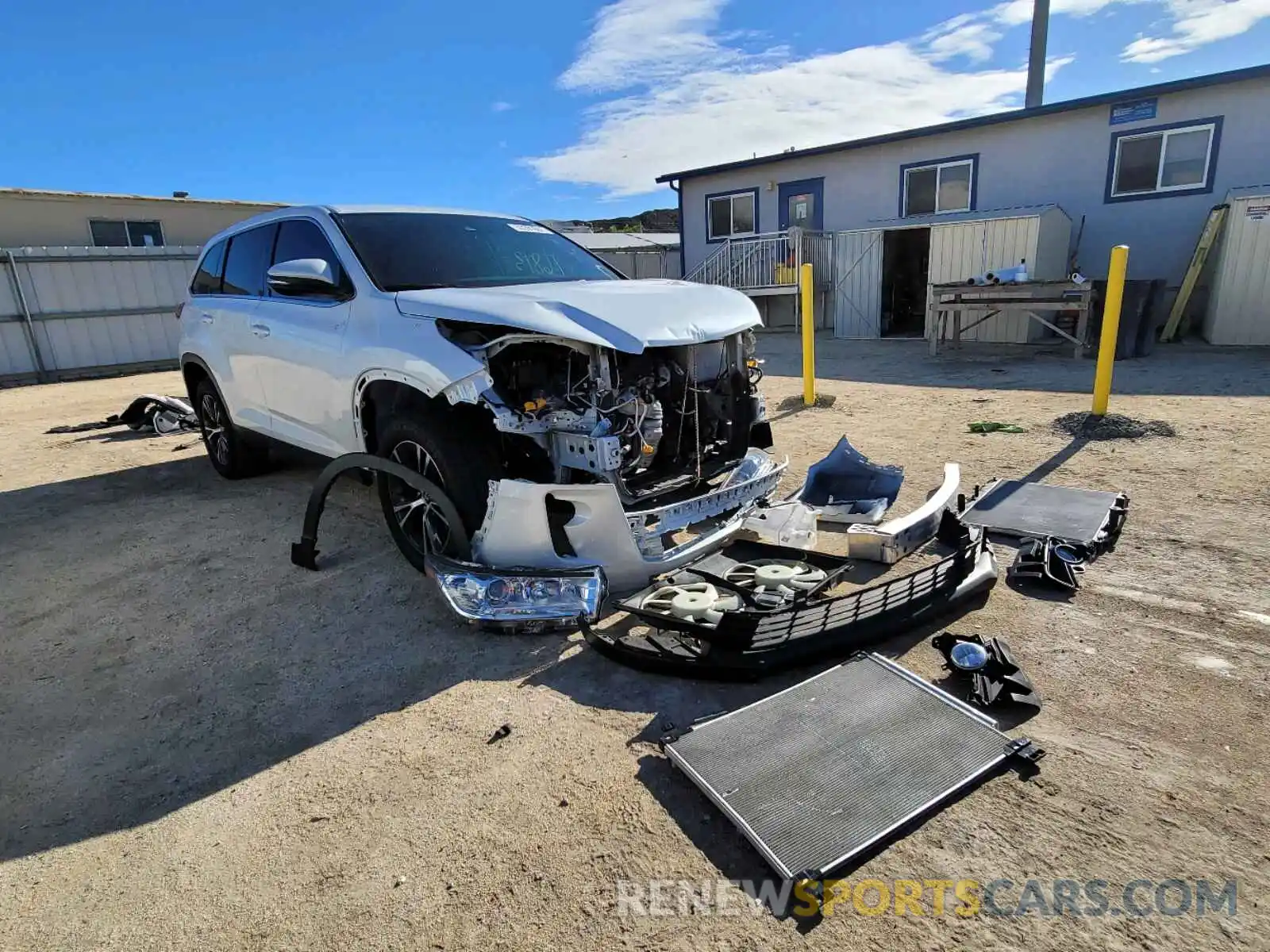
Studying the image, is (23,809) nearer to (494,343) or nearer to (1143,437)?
(494,343)

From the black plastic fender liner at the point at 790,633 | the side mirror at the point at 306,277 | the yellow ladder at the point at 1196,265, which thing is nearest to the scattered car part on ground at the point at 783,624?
the black plastic fender liner at the point at 790,633

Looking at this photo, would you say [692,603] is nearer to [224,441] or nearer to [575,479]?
[575,479]

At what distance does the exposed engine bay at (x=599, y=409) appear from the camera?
9.79ft

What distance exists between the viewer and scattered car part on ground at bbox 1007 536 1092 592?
10.6ft

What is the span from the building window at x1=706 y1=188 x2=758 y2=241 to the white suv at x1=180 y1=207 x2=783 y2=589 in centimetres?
1444

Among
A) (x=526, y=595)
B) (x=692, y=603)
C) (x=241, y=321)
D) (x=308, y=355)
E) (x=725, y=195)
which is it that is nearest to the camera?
(x=692, y=603)

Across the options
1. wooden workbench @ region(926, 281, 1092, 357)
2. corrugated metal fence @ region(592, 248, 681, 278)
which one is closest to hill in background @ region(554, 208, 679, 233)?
corrugated metal fence @ region(592, 248, 681, 278)

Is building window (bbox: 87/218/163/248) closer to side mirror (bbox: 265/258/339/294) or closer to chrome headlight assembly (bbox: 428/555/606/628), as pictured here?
side mirror (bbox: 265/258/339/294)

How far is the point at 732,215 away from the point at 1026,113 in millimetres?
6975

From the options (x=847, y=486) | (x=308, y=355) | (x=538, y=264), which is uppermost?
(x=538, y=264)

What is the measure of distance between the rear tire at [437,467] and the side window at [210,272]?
8.87 ft

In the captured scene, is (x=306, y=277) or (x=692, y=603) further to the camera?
(x=306, y=277)

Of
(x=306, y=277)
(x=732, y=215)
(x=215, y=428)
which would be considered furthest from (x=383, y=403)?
(x=732, y=215)

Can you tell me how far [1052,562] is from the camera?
10.9 feet
